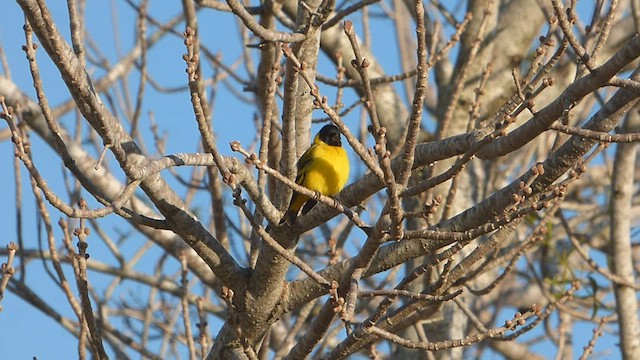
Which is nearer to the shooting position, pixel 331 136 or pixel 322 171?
pixel 322 171

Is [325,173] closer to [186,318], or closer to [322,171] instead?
[322,171]

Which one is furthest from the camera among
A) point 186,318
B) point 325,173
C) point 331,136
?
point 331,136

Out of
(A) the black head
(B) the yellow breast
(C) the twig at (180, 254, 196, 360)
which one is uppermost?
(A) the black head

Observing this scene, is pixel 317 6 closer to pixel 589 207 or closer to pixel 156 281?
pixel 156 281

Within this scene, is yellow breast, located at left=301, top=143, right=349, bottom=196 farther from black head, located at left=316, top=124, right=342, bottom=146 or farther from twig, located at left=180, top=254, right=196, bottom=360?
twig, located at left=180, top=254, right=196, bottom=360

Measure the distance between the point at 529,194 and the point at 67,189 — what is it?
2.82 metres

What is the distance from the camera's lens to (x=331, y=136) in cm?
537

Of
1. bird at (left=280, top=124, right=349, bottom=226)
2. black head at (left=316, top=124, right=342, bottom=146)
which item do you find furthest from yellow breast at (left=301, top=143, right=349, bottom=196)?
black head at (left=316, top=124, right=342, bottom=146)

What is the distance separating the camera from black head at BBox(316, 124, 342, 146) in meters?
5.33

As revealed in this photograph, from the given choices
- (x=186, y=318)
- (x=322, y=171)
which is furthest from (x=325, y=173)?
(x=186, y=318)

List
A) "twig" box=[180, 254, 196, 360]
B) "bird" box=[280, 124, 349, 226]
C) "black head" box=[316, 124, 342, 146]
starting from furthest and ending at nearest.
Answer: "black head" box=[316, 124, 342, 146]
"bird" box=[280, 124, 349, 226]
"twig" box=[180, 254, 196, 360]

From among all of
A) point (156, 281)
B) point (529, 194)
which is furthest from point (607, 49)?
point (529, 194)

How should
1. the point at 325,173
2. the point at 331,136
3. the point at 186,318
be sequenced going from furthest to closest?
1. the point at 331,136
2. the point at 325,173
3. the point at 186,318

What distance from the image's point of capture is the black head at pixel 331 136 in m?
5.33
